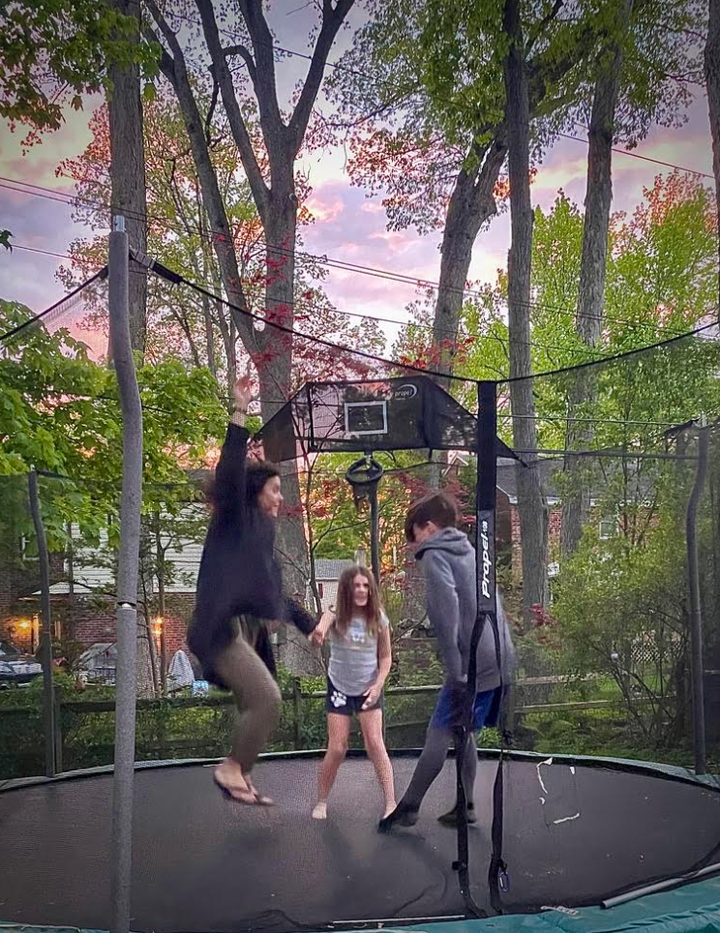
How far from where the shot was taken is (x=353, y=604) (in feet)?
7.63

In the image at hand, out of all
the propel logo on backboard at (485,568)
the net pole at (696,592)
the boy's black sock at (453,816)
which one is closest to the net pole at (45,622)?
the boy's black sock at (453,816)

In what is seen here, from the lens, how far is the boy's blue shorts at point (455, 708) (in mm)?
2311

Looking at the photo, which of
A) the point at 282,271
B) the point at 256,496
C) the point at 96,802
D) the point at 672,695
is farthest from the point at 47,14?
the point at 672,695

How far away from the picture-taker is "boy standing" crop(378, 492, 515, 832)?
7.55ft

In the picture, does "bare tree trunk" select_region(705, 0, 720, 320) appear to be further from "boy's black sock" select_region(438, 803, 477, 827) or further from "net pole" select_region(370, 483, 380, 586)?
"boy's black sock" select_region(438, 803, 477, 827)

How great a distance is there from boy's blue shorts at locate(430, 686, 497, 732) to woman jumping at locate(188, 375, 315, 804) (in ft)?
1.34

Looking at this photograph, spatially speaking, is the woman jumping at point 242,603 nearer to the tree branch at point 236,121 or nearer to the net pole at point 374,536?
the net pole at point 374,536

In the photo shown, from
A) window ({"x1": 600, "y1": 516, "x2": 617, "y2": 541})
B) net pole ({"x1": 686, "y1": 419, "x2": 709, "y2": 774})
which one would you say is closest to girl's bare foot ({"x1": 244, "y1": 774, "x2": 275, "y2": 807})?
window ({"x1": 600, "y1": 516, "x2": 617, "y2": 541})

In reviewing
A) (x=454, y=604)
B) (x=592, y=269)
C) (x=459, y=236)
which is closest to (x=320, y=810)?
(x=454, y=604)

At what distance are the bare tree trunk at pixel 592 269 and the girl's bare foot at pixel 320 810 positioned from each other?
986mm

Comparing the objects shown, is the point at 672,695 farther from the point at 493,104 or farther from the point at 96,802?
the point at 493,104

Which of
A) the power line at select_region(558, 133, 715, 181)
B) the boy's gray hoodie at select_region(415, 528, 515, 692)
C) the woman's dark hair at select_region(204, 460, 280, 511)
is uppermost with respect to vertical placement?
the power line at select_region(558, 133, 715, 181)

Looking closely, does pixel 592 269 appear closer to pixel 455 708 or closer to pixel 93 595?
pixel 455 708

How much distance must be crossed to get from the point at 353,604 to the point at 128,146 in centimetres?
169
